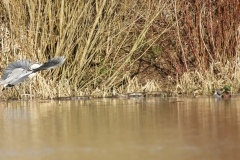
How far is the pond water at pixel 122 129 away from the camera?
7.20 metres

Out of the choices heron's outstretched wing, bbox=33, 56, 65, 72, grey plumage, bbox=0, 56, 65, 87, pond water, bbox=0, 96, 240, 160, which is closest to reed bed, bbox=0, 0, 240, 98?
grey plumage, bbox=0, 56, 65, 87

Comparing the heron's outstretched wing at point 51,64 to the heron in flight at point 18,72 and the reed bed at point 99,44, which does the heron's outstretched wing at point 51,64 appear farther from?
the reed bed at point 99,44

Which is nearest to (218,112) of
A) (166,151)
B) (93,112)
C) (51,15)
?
(93,112)

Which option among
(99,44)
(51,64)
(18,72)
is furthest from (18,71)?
(99,44)

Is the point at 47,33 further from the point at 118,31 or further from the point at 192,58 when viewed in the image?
the point at 192,58

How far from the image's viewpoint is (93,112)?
11383mm

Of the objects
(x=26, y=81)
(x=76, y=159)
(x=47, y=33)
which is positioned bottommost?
(x=76, y=159)

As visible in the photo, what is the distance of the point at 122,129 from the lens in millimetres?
9094

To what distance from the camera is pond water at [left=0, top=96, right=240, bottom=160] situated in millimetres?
7203

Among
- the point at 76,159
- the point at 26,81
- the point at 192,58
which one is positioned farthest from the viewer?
the point at 192,58

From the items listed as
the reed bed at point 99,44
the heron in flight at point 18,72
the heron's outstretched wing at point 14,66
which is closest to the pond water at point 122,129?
the heron in flight at point 18,72

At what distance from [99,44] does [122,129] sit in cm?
650

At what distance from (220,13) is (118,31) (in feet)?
6.92

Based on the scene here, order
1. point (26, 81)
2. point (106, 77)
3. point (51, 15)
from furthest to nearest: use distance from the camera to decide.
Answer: point (106, 77), point (51, 15), point (26, 81)
